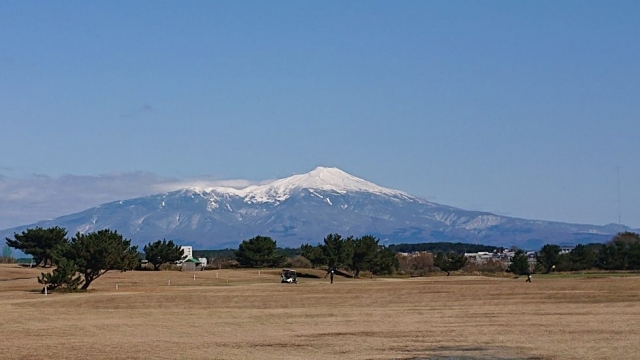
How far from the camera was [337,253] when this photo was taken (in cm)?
12531

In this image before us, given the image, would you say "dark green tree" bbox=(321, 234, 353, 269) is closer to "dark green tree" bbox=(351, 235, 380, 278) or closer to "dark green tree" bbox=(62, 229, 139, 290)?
"dark green tree" bbox=(351, 235, 380, 278)

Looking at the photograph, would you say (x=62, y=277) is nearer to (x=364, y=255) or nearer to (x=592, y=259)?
(x=364, y=255)

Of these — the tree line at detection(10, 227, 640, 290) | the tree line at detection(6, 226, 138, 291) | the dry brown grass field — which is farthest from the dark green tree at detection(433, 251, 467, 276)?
the tree line at detection(6, 226, 138, 291)

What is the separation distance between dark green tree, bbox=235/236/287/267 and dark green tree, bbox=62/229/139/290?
53.1 m

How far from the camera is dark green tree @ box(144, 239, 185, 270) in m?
127

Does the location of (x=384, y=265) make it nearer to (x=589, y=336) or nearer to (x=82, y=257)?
(x=82, y=257)

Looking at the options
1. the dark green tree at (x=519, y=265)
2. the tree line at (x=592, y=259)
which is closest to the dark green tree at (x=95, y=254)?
the dark green tree at (x=519, y=265)

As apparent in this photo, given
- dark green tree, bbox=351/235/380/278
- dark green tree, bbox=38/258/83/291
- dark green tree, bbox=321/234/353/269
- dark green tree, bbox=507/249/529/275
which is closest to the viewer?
dark green tree, bbox=38/258/83/291

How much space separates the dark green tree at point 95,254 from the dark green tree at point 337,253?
47068 mm

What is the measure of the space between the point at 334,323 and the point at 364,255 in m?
83.4

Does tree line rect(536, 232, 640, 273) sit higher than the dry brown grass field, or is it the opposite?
tree line rect(536, 232, 640, 273)

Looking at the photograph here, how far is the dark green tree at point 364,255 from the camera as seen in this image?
128125 mm

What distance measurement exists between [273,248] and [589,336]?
3976 inches

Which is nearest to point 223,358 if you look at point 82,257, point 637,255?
point 82,257
